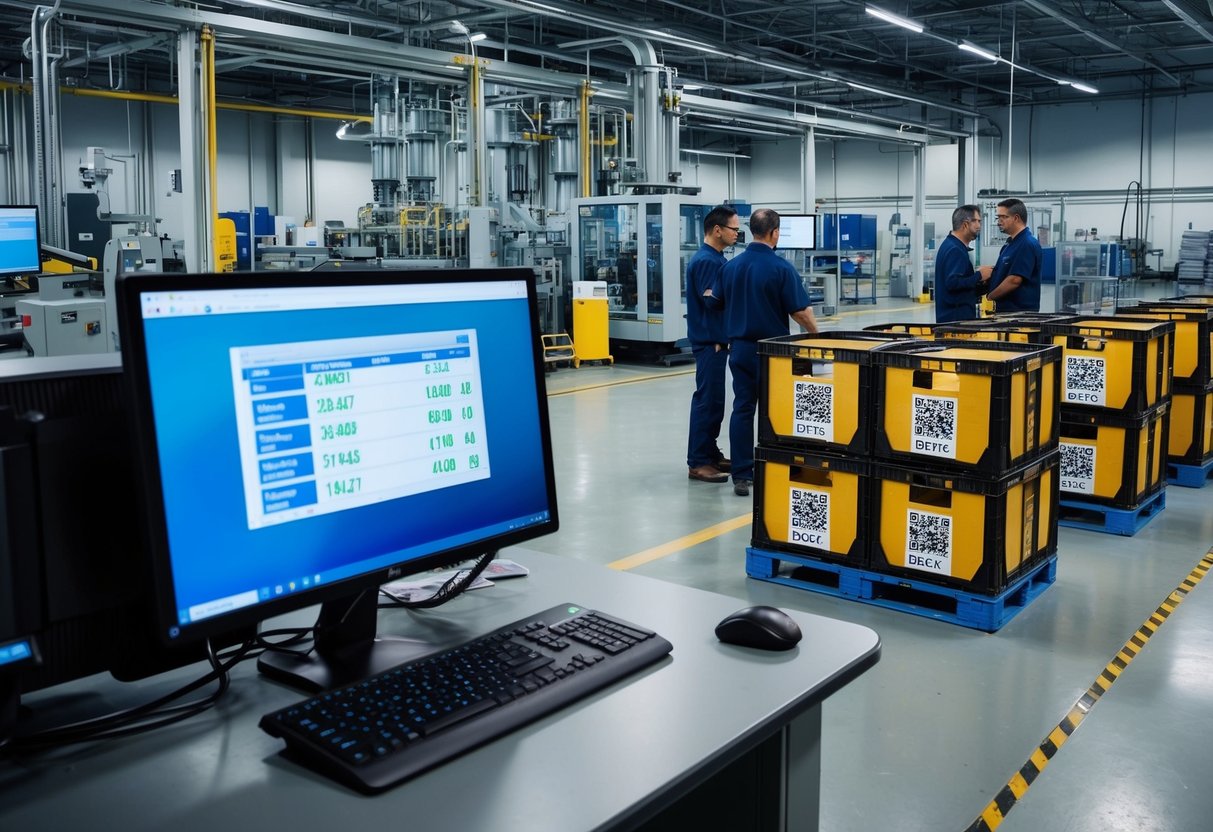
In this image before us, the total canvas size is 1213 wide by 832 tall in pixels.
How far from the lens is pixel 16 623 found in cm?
126

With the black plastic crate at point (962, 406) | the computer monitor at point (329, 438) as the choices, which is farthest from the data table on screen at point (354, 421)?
the black plastic crate at point (962, 406)

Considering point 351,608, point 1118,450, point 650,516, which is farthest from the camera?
point 650,516

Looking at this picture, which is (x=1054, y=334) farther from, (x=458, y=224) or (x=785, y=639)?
(x=458, y=224)

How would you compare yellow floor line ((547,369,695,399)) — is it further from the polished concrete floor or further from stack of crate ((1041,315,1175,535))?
stack of crate ((1041,315,1175,535))

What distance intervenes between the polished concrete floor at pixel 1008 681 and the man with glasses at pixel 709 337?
13.2 inches

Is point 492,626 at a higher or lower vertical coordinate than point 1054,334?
lower

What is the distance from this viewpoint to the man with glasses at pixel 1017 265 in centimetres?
757

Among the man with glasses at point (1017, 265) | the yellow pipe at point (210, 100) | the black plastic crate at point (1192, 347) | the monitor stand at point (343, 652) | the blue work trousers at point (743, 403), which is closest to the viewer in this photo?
the monitor stand at point (343, 652)

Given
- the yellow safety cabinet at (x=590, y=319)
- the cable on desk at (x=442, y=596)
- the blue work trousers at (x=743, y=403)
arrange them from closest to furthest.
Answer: the cable on desk at (x=442, y=596)
the blue work trousers at (x=743, y=403)
the yellow safety cabinet at (x=590, y=319)

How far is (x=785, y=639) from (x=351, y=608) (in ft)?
2.35

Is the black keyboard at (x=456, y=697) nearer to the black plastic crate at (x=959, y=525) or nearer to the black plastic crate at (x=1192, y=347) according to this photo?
the black plastic crate at (x=959, y=525)

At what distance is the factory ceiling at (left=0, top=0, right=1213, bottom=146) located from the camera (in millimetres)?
11547

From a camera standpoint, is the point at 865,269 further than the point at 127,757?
Yes

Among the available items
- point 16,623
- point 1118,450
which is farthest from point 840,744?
point 1118,450
